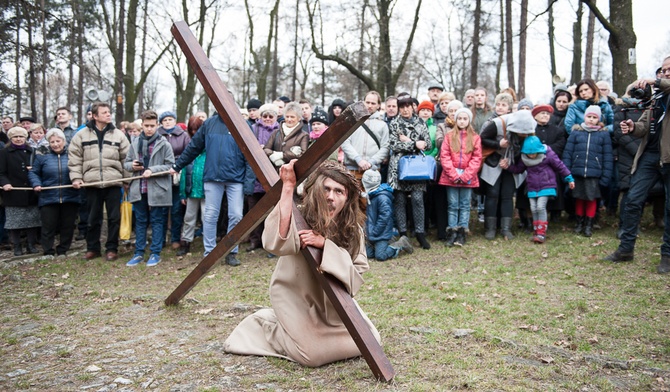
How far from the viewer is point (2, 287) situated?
6.08 metres

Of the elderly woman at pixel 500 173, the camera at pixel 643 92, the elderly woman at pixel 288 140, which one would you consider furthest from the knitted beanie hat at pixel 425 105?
the camera at pixel 643 92

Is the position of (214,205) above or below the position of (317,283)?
above

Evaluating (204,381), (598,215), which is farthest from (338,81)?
(204,381)

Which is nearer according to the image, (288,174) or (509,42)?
(288,174)

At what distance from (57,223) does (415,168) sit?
5917 millimetres

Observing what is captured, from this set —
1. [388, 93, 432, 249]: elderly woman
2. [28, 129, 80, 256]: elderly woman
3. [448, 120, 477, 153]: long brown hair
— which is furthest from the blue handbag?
[28, 129, 80, 256]: elderly woman

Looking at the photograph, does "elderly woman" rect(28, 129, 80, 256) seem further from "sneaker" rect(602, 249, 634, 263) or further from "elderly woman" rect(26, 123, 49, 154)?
"sneaker" rect(602, 249, 634, 263)

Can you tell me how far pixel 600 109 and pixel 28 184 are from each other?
30.4 feet

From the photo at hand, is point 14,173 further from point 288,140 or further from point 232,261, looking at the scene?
point 288,140

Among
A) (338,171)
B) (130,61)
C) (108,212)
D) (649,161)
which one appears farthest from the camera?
(130,61)

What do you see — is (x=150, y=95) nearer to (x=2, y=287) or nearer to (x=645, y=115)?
(x=2, y=287)

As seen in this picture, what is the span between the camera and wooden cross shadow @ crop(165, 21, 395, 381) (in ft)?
9.20

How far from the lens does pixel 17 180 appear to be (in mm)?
8164

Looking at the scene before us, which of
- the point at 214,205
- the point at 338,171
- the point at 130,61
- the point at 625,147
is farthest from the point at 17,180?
the point at 625,147
